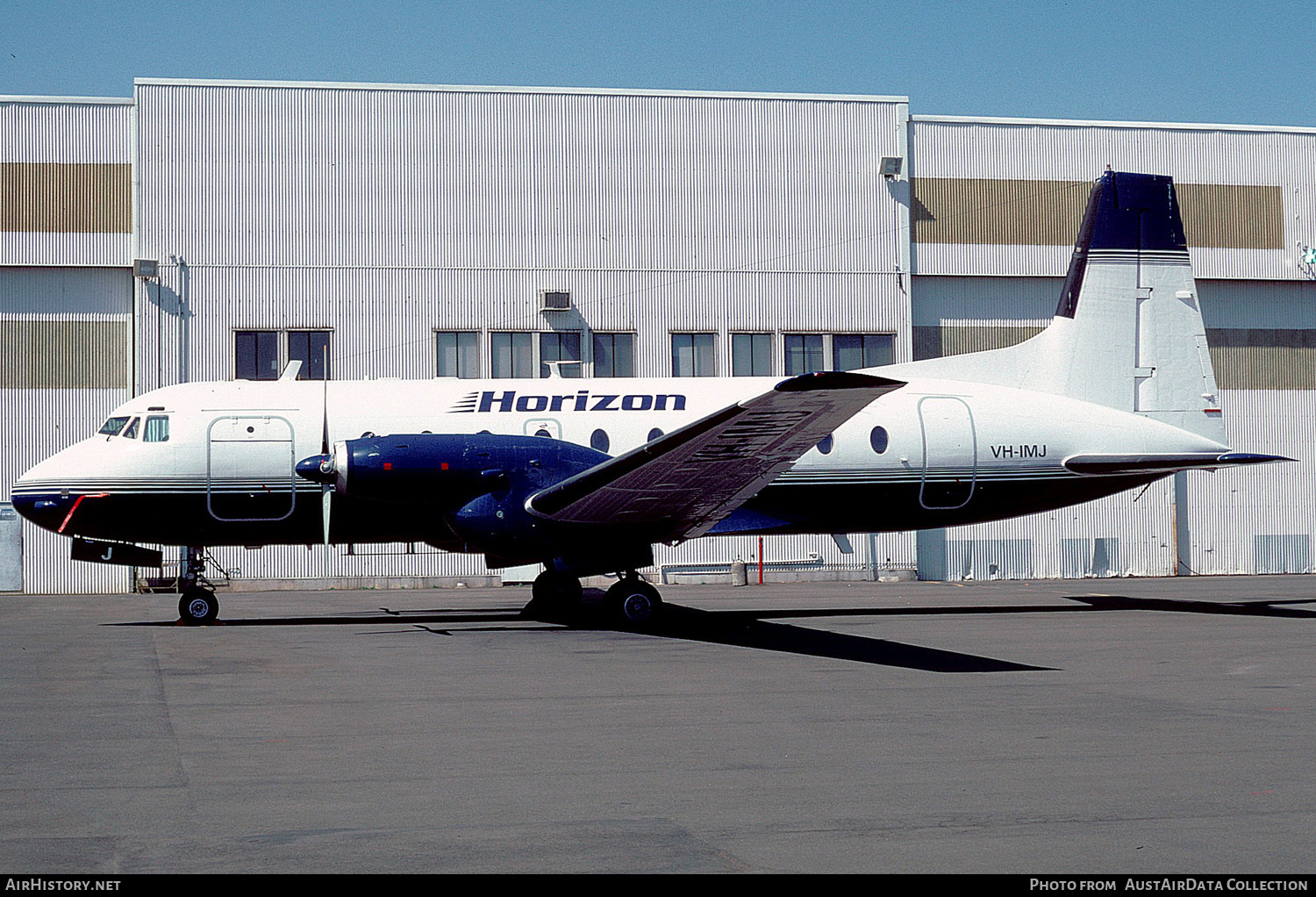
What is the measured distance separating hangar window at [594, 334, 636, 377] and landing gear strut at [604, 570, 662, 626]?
15.0m

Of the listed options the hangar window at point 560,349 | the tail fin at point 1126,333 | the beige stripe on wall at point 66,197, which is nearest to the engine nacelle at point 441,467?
the tail fin at point 1126,333

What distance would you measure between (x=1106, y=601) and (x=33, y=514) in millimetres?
18511

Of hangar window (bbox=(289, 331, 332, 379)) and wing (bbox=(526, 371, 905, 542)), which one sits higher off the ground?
hangar window (bbox=(289, 331, 332, 379))

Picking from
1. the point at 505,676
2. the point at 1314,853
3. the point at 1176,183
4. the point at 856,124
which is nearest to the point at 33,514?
the point at 505,676

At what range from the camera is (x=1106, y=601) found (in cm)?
2380

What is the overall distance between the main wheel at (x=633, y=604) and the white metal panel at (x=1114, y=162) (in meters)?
19.5

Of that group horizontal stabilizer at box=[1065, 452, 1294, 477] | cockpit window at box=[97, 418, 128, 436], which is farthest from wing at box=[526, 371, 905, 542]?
cockpit window at box=[97, 418, 128, 436]

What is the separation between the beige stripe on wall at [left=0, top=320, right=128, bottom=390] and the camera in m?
31.3

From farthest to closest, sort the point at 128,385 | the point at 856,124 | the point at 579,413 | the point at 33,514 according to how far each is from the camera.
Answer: the point at 856,124 → the point at 128,385 → the point at 579,413 → the point at 33,514

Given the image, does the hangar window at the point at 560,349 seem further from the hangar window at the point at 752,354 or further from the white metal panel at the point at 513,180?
the hangar window at the point at 752,354

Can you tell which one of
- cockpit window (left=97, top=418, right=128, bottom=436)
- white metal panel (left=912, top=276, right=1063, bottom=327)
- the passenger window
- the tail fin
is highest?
white metal panel (left=912, top=276, right=1063, bottom=327)

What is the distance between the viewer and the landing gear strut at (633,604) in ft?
59.6

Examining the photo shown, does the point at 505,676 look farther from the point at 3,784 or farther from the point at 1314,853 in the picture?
the point at 1314,853

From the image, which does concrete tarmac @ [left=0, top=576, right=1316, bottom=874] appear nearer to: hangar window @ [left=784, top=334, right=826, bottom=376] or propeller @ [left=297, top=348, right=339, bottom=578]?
propeller @ [left=297, top=348, right=339, bottom=578]
